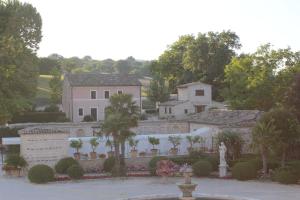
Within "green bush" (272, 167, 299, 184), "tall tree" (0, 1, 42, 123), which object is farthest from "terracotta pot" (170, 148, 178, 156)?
"tall tree" (0, 1, 42, 123)

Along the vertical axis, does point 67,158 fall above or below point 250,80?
below

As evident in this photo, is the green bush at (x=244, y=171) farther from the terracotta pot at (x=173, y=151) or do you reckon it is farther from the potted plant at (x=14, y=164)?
the potted plant at (x=14, y=164)

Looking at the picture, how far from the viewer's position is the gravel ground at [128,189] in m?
27.1

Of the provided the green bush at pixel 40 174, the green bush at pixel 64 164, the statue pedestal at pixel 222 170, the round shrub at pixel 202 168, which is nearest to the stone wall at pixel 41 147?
the green bush at pixel 64 164

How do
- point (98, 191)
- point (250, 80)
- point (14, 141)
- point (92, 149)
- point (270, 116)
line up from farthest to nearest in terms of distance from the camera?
point (250, 80), point (14, 141), point (92, 149), point (270, 116), point (98, 191)

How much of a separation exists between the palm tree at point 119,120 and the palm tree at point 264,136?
731cm

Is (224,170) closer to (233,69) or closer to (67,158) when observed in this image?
(67,158)

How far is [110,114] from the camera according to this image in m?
33.9

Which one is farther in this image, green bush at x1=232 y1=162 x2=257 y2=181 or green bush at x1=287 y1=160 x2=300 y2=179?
green bush at x1=232 y1=162 x2=257 y2=181

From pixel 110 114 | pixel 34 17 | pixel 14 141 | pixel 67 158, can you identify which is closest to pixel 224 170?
pixel 110 114

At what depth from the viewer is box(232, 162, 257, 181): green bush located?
31.5 meters

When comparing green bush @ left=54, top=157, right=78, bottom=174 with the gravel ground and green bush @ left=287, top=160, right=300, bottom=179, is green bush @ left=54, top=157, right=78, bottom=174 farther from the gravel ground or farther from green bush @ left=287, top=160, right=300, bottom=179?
green bush @ left=287, top=160, right=300, bottom=179

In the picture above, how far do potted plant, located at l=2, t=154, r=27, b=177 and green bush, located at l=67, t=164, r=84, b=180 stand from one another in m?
3.45

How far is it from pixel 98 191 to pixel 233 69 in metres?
39.5
